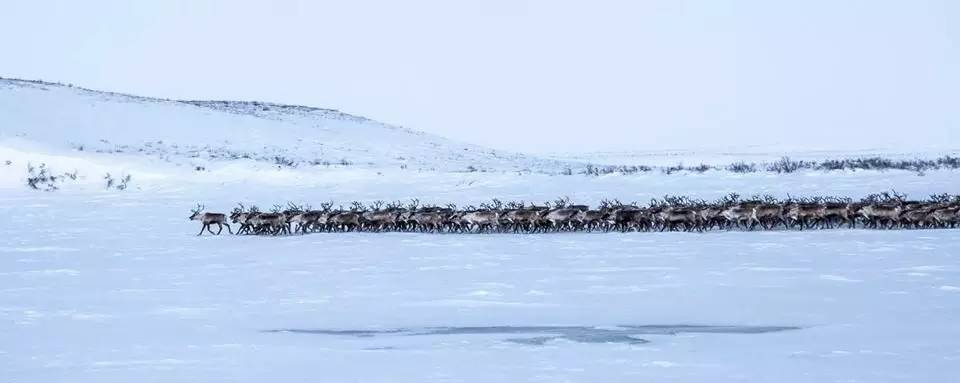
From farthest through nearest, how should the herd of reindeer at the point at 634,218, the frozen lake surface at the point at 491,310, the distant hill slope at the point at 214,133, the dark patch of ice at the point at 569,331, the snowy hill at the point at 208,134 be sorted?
the distant hill slope at the point at 214,133 < the snowy hill at the point at 208,134 < the herd of reindeer at the point at 634,218 < the dark patch of ice at the point at 569,331 < the frozen lake surface at the point at 491,310

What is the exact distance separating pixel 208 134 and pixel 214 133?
779mm

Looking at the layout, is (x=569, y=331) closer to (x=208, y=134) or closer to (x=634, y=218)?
(x=634, y=218)

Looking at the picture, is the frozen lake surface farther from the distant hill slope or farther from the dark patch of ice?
the distant hill slope

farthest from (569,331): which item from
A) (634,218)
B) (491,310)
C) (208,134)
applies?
(208,134)

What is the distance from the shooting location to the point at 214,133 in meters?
78.3

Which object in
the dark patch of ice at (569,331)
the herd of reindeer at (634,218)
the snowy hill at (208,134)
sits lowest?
the dark patch of ice at (569,331)

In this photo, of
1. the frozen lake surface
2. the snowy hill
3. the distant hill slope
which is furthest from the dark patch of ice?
the distant hill slope

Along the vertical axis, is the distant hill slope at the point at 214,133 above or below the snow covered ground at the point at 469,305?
above

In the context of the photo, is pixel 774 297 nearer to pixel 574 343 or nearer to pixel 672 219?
pixel 574 343

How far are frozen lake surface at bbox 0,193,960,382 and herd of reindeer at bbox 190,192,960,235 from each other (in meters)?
2.00

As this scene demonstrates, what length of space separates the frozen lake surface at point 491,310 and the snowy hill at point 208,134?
35.6 metres

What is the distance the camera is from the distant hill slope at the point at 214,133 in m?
68.4

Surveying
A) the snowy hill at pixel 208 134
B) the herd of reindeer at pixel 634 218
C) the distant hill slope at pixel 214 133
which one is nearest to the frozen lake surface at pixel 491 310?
the herd of reindeer at pixel 634 218

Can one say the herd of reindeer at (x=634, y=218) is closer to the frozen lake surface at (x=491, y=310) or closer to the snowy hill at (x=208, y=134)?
the frozen lake surface at (x=491, y=310)
